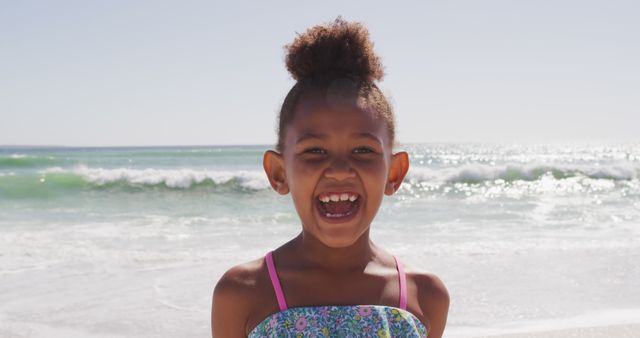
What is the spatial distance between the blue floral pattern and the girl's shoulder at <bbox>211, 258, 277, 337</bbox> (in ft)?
0.18

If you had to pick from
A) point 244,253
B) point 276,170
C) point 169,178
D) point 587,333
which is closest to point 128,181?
point 169,178

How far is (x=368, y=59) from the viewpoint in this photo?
1.70 metres

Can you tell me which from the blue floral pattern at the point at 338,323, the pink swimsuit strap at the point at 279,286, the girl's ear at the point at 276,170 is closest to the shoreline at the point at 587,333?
the pink swimsuit strap at the point at 279,286

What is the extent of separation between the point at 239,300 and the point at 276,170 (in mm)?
369

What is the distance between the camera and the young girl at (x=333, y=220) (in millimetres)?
1580

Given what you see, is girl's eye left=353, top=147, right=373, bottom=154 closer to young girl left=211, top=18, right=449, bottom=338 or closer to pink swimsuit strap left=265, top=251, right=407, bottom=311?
young girl left=211, top=18, right=449, bottom=338

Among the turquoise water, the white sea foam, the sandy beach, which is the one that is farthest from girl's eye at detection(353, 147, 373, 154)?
the white sea foam

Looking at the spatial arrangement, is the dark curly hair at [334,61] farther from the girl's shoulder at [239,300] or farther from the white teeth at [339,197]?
the girl's shoulder at [239,300]

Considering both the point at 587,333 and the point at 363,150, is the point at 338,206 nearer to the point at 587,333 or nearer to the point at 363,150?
the point at 363,150

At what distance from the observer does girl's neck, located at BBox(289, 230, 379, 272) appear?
67.6 inches

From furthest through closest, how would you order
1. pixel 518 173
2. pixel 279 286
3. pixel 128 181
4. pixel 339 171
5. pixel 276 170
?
1. pixel 518 173
2. pixel 128 181
3. pixel 276 170
4. pixel 279 286
5. pixel 339 171

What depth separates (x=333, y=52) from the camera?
1.68m

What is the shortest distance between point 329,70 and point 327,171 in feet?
0.98

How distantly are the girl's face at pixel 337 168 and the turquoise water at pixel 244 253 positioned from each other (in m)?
2.44
